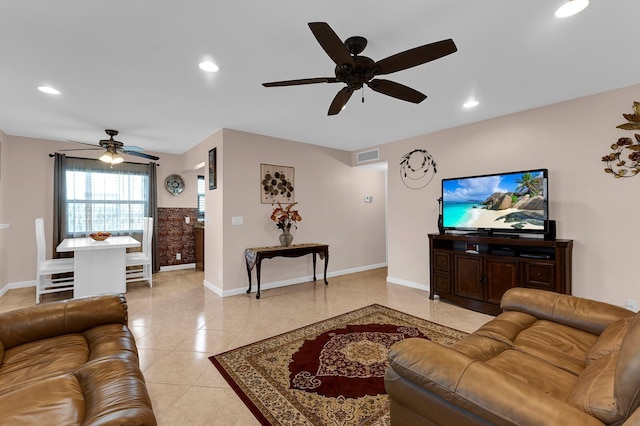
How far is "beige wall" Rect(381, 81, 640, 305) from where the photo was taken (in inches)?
120

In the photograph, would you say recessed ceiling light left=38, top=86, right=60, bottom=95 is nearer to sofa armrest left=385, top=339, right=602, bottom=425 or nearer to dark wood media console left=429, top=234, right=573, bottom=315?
sofa armrest left=385, top=339, right=602, bottom=425

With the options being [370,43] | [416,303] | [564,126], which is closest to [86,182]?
[370,43]

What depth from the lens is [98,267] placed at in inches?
169

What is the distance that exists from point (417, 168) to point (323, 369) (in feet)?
11.7

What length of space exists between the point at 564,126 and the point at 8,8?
502 cm

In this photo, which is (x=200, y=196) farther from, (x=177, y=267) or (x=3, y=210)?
(x=3, y=210)

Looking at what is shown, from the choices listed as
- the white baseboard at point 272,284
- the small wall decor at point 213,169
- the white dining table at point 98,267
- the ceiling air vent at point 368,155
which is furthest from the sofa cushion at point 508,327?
the white dining table at point 98,267

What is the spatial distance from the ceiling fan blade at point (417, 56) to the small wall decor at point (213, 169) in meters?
3.24

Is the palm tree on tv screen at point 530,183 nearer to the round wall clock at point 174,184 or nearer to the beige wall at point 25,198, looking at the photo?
the round wall clock at point 174,184

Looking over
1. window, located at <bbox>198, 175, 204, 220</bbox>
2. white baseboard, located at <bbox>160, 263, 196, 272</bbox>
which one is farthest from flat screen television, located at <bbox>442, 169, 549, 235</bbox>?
white baseboard, located at <bbox>160, 263, 196, 272</bbox>

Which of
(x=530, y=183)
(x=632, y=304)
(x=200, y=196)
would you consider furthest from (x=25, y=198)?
(x=632, y=304)

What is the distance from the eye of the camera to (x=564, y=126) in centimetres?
340

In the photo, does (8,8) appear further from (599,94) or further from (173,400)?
(599,94)

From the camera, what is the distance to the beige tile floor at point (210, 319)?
6.48 feet
